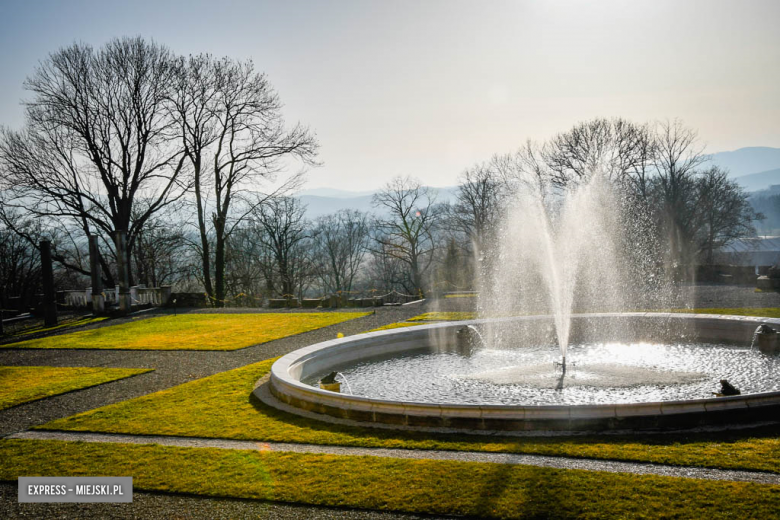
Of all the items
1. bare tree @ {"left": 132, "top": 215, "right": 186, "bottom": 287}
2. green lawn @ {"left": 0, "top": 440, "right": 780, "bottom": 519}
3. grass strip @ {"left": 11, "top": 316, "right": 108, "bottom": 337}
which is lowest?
green lawn @ {"left": 0, "top": 440, "right": 780, "bottom": 519}

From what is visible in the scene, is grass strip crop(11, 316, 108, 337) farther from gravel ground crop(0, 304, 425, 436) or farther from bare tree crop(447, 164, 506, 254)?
bare tree crop(447, 164, 506, 254)

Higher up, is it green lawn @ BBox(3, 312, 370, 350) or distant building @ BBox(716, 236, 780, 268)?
distant building @ BBox(716, 236, 780, 268)

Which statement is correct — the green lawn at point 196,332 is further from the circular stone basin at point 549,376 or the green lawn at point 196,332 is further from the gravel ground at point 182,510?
the gravel ground at point 182,510

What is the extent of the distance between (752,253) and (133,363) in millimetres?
80220

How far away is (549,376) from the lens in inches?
413

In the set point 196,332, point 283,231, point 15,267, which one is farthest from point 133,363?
point 283,231

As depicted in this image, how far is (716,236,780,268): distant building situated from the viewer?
51287mm

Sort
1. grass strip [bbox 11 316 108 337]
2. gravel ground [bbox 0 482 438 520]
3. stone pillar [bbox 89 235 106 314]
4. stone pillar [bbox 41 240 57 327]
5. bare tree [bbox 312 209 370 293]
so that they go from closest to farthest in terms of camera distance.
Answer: gravel ground [bbox 0 482 438 520] → grass strip [bbox 11 316 108 337] → stone pillar [bbox 41 240 57 327] → stone pillar [bbox 89 235 106 314] → bare tree [bbox 312 209 370 293]

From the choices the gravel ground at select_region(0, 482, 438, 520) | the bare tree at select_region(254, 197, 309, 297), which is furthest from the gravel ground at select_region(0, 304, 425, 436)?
the bare tree at select_region(254, 197, 309, 297)

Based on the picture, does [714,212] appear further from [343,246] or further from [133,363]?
[133,363]

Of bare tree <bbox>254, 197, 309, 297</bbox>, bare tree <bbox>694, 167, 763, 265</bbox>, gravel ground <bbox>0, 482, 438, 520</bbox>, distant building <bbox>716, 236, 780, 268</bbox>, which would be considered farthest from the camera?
distant building <bbox>716, 236, 780, 268</bbox>

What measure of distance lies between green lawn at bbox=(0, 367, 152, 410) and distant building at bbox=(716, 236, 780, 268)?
39398 millimetres

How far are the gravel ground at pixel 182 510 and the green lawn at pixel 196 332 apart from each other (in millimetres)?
10568

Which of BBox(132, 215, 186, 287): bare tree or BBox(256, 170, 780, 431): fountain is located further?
BBox(132, 215, 186, 287): bare tree
